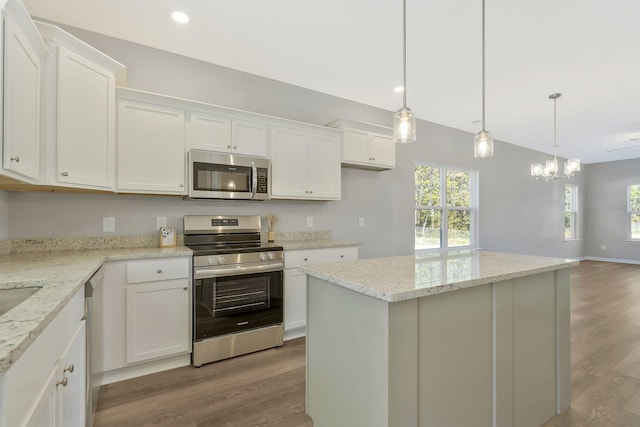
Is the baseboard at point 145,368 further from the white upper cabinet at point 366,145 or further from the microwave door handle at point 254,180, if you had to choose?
the white upper cabinet at point 366,145

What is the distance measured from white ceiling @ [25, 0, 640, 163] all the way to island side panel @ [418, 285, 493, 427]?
2130mm

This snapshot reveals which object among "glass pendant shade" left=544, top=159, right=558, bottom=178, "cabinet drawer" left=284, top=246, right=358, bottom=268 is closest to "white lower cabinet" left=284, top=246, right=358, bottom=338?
"cabinet drawer" left=284, top=246, right=358, bottom=268

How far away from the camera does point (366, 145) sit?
3.76 metres

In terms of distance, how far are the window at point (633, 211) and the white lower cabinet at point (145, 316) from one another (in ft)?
34.8

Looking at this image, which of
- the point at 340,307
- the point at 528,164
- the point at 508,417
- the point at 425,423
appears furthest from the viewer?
the point at 528,164

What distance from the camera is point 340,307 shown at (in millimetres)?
1490

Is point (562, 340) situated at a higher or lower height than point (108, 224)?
lower

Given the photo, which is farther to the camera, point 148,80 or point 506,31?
point 148,80

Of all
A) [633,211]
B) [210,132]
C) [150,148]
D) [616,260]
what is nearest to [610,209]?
[633,211]

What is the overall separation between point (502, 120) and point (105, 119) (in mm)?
5251

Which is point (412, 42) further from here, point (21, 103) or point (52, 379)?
point (52, 379)

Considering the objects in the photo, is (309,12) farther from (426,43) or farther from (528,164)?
(528,164)

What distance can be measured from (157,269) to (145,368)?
0.80m

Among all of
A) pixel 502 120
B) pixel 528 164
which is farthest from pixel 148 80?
pixel 528 164
